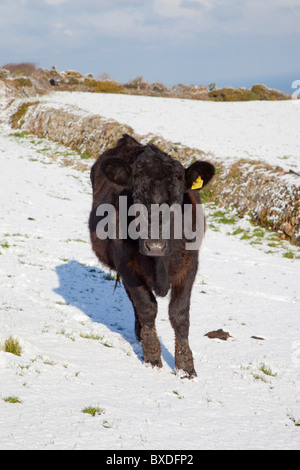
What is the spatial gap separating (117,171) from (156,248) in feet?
4.00

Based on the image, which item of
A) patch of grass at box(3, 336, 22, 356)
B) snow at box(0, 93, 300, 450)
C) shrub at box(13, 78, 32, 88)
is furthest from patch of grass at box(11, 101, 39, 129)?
patch of grass at box(3, 336, 22, 356)

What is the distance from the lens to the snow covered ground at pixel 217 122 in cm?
2389

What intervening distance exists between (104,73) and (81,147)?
1536 inches

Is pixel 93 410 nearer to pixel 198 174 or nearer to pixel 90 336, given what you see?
pixel 90 336

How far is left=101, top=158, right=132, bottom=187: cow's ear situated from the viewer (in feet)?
17.6

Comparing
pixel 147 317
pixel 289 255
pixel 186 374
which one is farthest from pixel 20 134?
pixel 186 374

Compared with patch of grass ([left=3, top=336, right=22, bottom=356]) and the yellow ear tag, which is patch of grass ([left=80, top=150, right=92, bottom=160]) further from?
patch of grass ([left=3, top=336, right=22, bottom=356])

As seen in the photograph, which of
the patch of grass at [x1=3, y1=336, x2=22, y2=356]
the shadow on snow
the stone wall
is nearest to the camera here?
the patch of grass at [x1=3, y1=336, x2=22, y2=356]

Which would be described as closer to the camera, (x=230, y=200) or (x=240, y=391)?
(x=240, y=391)

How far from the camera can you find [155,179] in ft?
16.5

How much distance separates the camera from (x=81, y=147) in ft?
87.9

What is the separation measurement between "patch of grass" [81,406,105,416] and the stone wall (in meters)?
12.4
